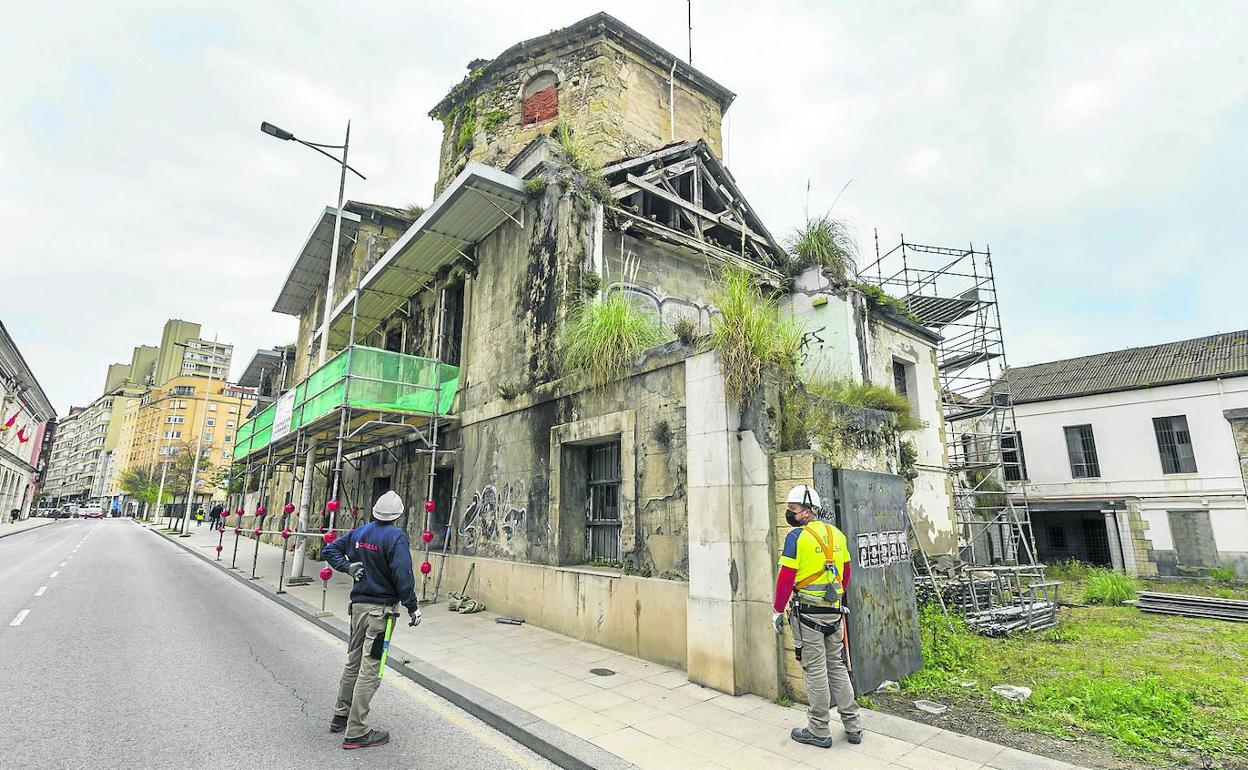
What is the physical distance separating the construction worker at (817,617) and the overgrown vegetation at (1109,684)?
150cm

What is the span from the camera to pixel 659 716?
4.99 m

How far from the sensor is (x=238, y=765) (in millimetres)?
4082

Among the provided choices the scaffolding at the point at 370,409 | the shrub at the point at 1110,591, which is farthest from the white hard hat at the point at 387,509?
the shrub at the point at 1110,591

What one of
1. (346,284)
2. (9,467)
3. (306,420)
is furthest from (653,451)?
(9,467)

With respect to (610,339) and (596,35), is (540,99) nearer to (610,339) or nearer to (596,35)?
(596,35)

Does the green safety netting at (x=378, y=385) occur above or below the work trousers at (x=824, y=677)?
above

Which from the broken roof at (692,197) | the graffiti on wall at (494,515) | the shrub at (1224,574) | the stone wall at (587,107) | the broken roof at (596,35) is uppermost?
the broken roof at (596,35)

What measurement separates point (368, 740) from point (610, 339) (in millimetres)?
5254

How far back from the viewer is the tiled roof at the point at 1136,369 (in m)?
19.2

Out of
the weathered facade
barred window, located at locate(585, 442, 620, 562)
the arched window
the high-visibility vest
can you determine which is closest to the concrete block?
the weathered facade

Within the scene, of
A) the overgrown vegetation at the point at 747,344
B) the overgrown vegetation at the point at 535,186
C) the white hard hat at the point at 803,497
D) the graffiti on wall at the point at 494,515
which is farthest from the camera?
the overgrown vegetation at the point at 535,186

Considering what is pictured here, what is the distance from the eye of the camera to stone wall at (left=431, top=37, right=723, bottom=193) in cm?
1444

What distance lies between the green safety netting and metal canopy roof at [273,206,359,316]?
297 inches

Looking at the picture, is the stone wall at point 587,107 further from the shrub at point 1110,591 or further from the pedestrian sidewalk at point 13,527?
the pedestrian sidewalk at point 13,527
